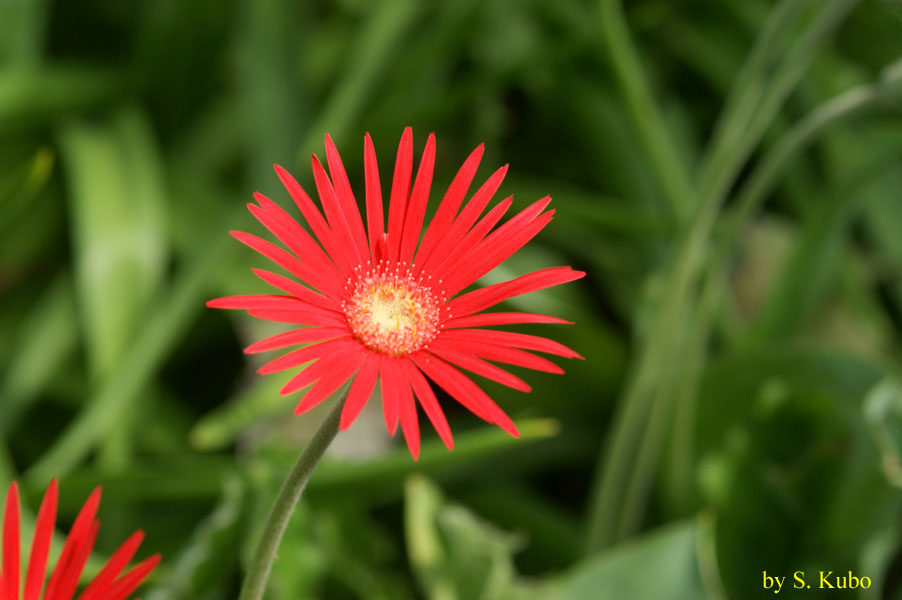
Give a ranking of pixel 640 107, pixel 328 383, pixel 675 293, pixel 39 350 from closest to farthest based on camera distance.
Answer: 1. pixel 328 383
2. pixel 675 293
3. pixel 640 107
4. pixel 39 350

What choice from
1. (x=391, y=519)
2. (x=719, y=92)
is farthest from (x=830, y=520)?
(x=719, y=92)

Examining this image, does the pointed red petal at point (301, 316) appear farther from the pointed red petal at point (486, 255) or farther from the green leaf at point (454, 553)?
the green leaf at point (454, 553)

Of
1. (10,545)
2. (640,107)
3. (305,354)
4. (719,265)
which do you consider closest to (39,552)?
(10,545)

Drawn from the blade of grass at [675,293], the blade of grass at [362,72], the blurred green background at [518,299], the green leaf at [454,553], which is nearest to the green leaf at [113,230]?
the blurred green background at [518,299]

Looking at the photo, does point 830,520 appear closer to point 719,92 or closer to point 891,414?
point 891,414

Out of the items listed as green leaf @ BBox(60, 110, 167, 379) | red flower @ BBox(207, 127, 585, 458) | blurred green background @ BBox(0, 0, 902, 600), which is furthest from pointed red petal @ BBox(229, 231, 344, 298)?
green leaf @ BBox(60, 110, 167, 379)

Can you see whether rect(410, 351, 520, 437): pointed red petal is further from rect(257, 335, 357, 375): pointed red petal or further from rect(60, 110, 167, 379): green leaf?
rect(60, 110, 167, 379): green leaf

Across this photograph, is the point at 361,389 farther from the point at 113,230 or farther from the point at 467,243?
the point at 113,230
